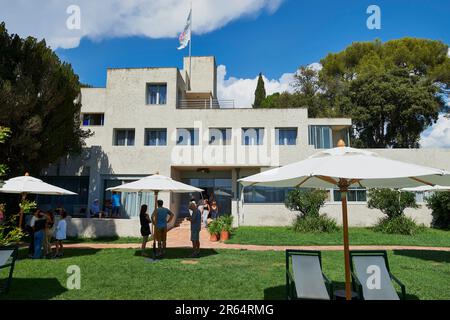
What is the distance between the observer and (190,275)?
7.94 meters

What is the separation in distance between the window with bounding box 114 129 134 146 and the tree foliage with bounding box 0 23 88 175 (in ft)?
12.8

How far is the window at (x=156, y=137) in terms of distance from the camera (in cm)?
2109

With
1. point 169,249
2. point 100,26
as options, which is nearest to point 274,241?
point 169,249

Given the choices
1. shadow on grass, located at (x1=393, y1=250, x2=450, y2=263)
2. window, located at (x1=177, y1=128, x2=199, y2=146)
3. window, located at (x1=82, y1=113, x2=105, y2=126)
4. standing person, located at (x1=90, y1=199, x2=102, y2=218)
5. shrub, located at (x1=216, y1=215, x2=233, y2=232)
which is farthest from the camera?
window, located at (x1=82, y1=113, x2=105, y2=126)

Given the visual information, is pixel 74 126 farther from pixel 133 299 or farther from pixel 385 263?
pixel 385 263

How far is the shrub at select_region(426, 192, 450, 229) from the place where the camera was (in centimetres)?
1884

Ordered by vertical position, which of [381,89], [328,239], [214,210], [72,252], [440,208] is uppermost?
[381,89]

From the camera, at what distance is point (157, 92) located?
70.2 feet

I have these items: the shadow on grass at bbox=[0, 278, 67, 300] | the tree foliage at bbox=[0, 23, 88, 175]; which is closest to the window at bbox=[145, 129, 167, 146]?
the tree foliage at bbox=[0, 23, 88, 175]

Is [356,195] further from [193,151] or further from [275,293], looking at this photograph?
[275,293]

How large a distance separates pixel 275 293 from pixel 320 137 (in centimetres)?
1746

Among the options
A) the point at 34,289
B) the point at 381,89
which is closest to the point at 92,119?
the point at 34,289

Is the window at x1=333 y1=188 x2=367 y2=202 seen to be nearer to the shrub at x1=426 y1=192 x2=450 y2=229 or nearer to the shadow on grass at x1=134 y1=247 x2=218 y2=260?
the shrub at x1=426 y1=192 x2=450 y2=229

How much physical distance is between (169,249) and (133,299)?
6.40 meters
